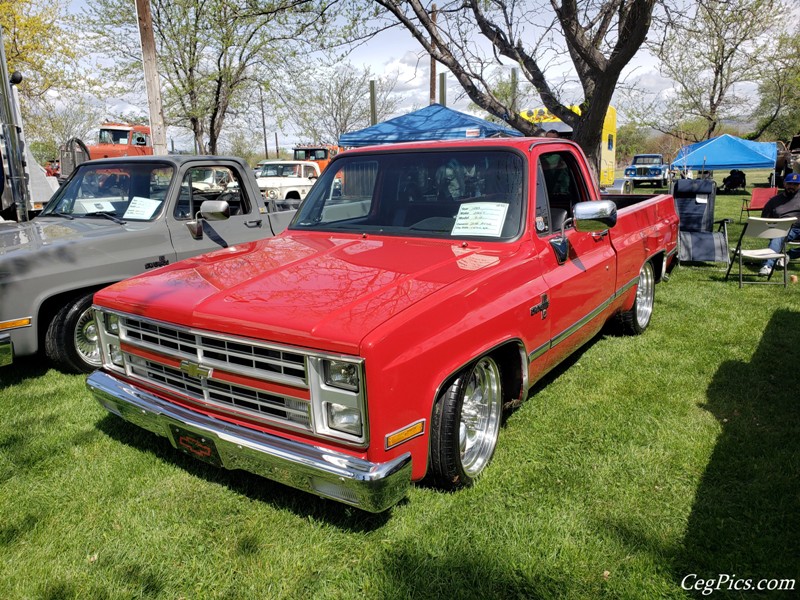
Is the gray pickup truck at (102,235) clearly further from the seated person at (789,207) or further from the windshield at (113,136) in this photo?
the windshield at (113,136)

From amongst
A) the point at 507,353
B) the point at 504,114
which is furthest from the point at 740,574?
the point at 504,114

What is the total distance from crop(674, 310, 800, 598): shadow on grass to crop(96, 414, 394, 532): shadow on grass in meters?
1.49

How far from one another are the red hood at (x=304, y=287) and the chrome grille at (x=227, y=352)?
7 centimetres

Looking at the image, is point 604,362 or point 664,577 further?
point 604,362

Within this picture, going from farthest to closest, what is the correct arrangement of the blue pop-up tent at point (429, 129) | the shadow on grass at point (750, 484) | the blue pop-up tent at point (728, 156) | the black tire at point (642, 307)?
the blue pop-up tent at point (728, 156) < the blue pop-up tent at point (429, 129) < the black tire at point (642, 307) < the shadow on grass at point (750, 484)

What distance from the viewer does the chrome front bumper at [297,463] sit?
238cm

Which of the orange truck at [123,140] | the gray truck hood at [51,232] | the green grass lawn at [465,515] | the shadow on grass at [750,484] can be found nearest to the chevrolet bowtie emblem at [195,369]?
the green grass lawn at [465,515]

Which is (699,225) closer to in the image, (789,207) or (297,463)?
(789,207)

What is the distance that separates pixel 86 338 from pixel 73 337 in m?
0.18

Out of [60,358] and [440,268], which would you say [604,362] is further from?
[60,358]

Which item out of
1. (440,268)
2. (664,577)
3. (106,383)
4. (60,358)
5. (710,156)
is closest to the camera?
(664,577)

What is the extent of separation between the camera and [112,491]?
10.6 feet

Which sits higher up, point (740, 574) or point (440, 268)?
point (440, 268)

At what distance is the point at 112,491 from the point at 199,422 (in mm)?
908
